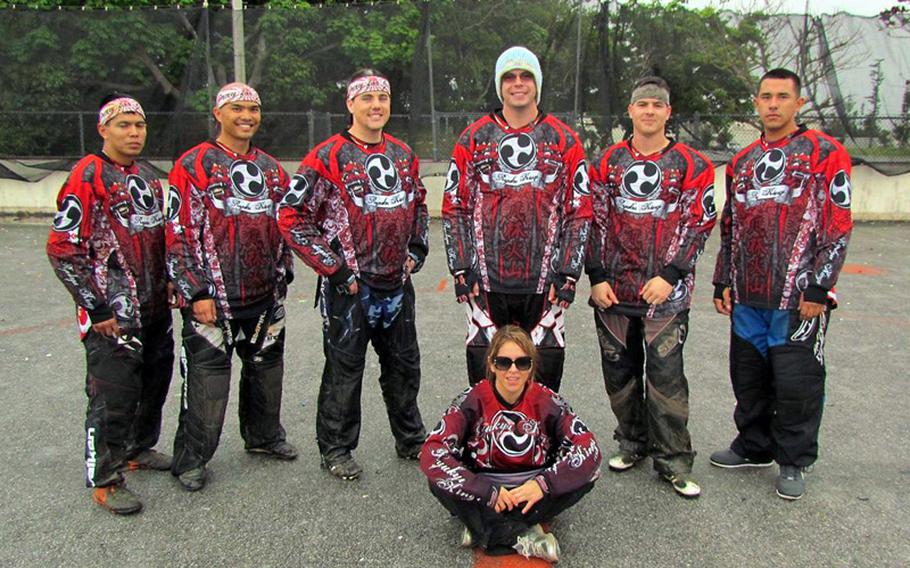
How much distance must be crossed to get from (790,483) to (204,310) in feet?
10.2

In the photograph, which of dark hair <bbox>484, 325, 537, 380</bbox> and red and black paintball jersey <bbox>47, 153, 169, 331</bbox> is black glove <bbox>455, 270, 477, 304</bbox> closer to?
dark hair <bbox>484, 325, 537, 380</bbox>

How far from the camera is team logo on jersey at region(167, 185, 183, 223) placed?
3533 millimetres

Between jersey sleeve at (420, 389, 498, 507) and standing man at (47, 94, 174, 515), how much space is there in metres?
1.55

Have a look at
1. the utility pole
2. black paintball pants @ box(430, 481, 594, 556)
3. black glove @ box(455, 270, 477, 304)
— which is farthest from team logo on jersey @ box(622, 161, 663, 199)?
the utility pole

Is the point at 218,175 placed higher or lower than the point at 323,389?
higher

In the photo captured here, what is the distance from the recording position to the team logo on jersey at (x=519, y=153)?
3.49 meters

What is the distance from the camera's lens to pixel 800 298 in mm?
3506

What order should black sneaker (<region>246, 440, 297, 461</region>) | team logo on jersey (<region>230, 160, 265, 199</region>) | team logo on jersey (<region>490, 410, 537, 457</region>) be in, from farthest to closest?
1. black sneaker (<region>246, 440, 297, 461</region>)
2. team logo on jersey (<region>230, 160, 265, 199</region>)
3. team logo on jersey (<region>490, 410, 537, 457</region>)

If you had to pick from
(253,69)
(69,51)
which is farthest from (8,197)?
(253,69)

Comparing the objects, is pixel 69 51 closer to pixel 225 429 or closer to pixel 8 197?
pixel 8 197

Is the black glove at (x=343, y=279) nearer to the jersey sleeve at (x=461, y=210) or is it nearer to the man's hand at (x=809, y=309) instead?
the jersey sleeve at (x=461, y=210)

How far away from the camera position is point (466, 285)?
3.59 metres

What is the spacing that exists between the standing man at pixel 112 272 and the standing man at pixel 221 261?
19 centimetres

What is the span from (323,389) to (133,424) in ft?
3.57
